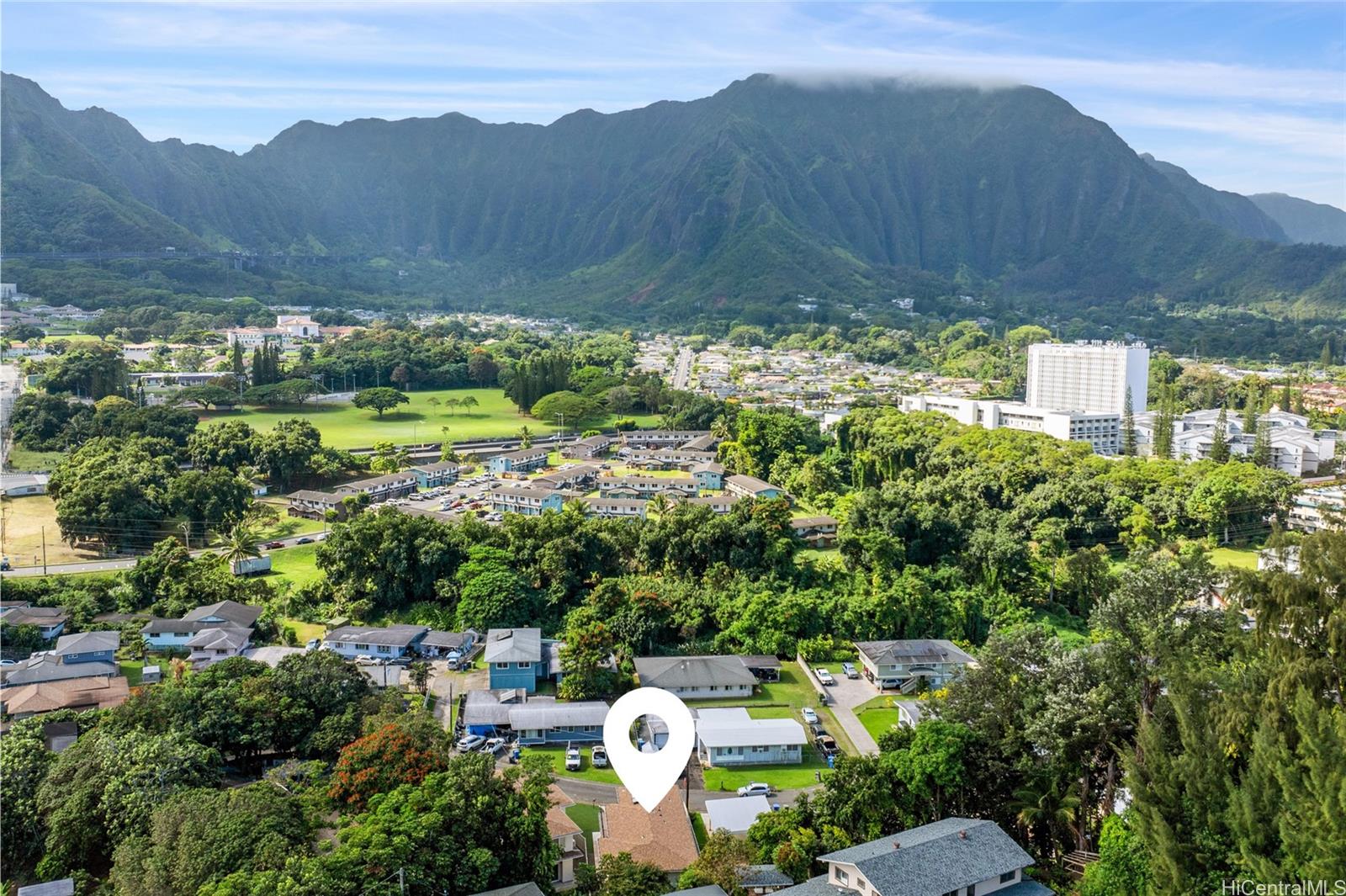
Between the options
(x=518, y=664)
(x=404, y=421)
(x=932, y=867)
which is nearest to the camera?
(x=932, y=867)

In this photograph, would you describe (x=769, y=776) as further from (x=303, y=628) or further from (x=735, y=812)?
(x=303, y=628)

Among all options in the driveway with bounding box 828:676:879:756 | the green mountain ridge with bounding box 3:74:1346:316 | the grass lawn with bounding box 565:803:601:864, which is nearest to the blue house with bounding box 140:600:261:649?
the grass lawn with bounding box 565:803:601:864

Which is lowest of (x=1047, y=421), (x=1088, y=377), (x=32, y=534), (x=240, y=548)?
(x=32, y=534)

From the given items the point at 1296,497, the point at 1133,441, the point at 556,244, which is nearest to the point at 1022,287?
the point at 556,244

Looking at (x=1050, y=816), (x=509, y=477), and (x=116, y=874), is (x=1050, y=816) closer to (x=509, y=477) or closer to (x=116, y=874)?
(x=116, y=874)

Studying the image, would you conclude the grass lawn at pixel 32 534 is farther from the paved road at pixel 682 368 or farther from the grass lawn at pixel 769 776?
the paved road at pixel 682 368

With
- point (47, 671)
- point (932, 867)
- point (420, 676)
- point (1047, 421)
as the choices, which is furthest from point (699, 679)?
point (1047, 421)

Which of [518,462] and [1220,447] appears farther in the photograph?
[518,462]
